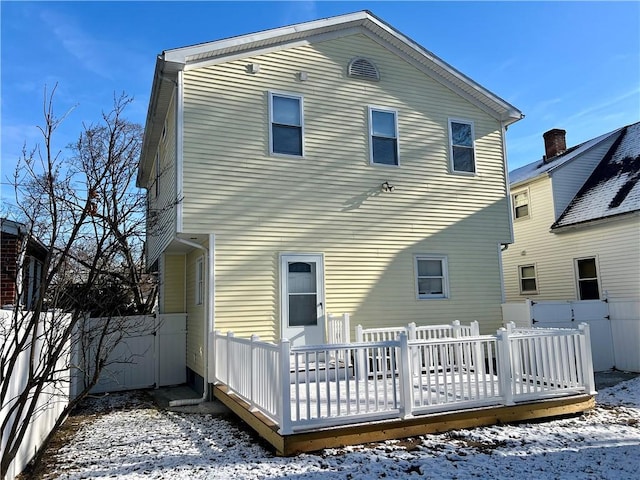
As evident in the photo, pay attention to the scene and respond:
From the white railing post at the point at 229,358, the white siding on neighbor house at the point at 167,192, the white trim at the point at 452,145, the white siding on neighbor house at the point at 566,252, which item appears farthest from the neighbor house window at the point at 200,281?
the white siding on neighbor house at the point at 566,252

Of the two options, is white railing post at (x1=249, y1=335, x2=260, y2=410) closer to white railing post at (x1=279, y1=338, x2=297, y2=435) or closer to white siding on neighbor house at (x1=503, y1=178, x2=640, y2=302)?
white railing post at (x1=279, y1=338, x2=297, y2=435)

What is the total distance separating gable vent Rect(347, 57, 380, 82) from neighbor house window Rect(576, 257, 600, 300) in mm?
8724

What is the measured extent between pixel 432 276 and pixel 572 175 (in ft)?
27.4

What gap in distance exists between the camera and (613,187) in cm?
1379

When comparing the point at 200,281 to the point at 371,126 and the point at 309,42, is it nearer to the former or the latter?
the point at 371,126

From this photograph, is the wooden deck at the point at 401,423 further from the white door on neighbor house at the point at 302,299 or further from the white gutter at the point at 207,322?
the white door on neighbor house at the point at 302,299

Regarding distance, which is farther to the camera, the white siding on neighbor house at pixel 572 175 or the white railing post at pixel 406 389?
the white siding on neighbor house at pixel 572 175

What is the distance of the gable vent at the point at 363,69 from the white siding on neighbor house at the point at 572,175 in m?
8.07

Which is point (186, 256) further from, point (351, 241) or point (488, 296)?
point (488, 296)

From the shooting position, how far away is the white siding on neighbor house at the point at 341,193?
8359 millimetres

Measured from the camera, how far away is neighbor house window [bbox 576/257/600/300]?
1355 centimetres

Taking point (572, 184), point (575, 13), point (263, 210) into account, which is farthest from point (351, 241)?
point (572, 184)

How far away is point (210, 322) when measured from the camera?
8.05m

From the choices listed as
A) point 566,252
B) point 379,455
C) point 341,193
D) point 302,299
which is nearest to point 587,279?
point 566,252
